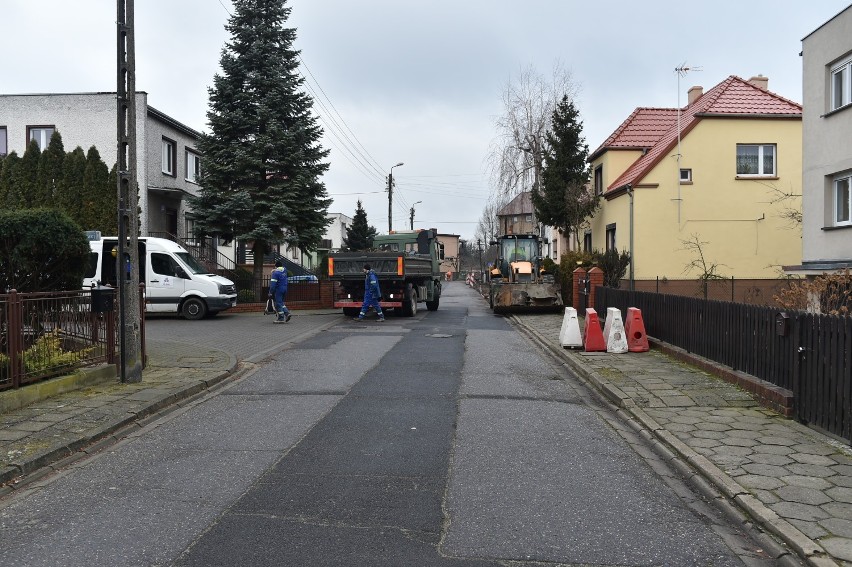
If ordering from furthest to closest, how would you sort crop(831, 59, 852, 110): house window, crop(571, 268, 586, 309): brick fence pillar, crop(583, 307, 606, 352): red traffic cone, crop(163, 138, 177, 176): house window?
crop(163, 138, 177, 176): house window → crop(571, 268, 586, 309): brick fence pillar → crop(831, 59, 852, 110): house window → crop(583, 307, 606, 352): red traffic cone

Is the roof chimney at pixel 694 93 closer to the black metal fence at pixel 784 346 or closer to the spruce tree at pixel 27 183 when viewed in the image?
the black metal fence at pixel 784 346

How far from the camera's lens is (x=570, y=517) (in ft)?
15.3

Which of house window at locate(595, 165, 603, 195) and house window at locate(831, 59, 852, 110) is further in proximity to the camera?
house window at locate(595, 165, 603, 195)

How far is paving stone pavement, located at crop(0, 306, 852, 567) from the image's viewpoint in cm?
470

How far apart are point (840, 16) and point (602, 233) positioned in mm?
14092

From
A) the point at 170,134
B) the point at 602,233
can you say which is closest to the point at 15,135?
the point at 170,134

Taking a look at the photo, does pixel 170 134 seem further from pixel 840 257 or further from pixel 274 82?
pixel 840 257

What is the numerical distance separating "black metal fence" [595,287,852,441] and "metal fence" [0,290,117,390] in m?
8.43

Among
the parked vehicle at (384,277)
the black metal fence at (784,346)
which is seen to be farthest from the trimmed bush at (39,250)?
the parked vehicle at (384,277)

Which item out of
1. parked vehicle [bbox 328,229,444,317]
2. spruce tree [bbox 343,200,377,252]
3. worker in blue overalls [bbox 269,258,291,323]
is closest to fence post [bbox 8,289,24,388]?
worker in blue overalls [bbox 269,258,291,323]

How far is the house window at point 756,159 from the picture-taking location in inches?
Answer: 987

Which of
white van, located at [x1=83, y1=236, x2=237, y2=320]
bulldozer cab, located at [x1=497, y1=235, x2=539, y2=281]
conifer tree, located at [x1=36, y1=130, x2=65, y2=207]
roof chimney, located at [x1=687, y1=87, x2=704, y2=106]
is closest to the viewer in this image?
white van, located at [x1=83, y1=236, x2=237, y2=320]

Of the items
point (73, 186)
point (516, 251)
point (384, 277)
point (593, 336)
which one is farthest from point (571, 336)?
point (73, 186)

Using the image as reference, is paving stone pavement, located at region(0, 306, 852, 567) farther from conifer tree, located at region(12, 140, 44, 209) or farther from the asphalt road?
conifer tree, located at region(12, 140, 44, 209)
